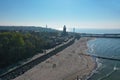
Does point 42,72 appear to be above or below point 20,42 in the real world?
below

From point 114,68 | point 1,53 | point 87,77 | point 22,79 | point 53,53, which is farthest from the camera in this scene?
point 53,53

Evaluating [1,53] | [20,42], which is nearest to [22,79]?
[1,53]

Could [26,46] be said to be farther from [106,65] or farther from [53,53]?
[106,65]

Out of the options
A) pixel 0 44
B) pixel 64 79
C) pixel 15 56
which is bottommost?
pixel 64 79

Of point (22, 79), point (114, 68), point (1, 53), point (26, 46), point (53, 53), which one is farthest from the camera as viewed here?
point (53, 53)

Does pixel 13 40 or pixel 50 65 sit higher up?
pixel 13 40

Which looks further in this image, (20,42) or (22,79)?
(20,42)

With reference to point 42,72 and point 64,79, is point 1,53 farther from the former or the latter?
point 64,79

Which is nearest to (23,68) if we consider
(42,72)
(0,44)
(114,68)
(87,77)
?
(42,72)

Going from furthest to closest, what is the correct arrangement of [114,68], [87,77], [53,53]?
[53,53] < [114,68] < [87,77]
